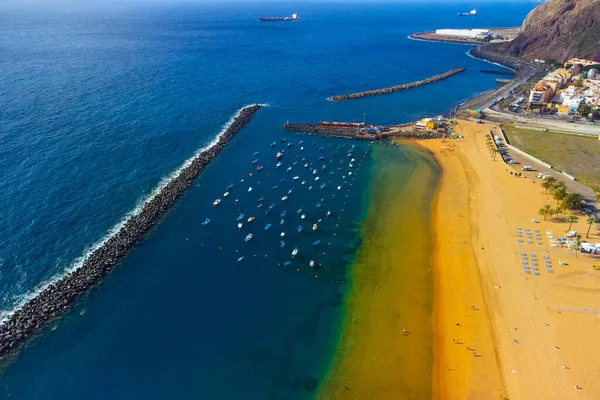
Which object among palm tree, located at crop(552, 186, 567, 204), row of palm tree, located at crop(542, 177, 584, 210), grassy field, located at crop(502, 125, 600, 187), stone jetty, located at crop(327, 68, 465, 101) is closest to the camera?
row of palm tree, located at crop(542, 177, 584, 210)

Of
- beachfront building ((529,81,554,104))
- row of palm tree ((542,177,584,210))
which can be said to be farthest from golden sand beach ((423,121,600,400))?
beachfront building ((529,81,554,104))

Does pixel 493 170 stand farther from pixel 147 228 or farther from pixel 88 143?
pixel 88 143

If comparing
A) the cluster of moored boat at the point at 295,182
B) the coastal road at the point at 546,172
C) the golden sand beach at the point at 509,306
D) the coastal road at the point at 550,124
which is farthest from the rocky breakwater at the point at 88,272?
the coastal road at the point at 550,124

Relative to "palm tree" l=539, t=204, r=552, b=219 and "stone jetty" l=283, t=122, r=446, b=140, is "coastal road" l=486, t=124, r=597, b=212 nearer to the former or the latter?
"palm tree" l=539, t=204, r=552, b=219

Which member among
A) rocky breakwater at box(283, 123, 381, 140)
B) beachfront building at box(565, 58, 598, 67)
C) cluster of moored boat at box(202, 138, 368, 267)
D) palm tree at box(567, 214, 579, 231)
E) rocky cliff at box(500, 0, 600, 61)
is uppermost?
rocky cliff at box(500, 0, 600, 61)

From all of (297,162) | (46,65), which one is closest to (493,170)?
(297,162)
